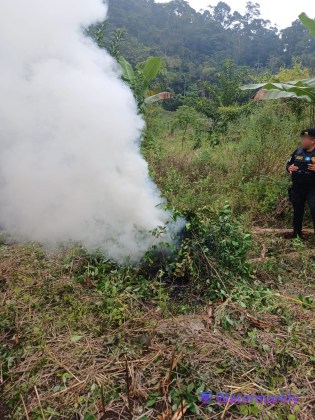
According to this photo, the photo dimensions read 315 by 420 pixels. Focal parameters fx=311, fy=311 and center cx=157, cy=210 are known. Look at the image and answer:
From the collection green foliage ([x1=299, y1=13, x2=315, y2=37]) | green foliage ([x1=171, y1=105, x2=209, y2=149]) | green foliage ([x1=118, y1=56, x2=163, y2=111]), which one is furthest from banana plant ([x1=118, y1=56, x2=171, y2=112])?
green foliage ([x1=299, y1=13, x2=315, y2=37])

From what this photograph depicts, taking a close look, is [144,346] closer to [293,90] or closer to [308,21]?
[293,90]

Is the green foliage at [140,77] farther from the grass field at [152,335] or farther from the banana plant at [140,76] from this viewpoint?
the grass field at [152,335]

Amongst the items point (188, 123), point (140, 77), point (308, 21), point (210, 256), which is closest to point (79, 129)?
point (210, 256)

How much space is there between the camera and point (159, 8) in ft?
186

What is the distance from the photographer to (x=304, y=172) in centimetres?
422

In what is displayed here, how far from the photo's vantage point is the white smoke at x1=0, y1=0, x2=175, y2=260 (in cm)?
355

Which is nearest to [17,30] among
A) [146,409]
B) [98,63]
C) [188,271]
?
[98,63]

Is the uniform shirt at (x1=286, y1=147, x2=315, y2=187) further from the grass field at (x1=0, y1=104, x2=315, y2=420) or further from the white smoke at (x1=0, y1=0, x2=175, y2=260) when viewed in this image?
the white smoke at (x1=0, y1=0, x2=175, y2=260)

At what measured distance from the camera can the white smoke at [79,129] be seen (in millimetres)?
3547

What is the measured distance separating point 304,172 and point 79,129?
3007mm

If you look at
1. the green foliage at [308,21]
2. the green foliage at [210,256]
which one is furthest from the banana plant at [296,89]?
the green foliage at [210,256]

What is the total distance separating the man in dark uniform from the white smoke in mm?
2062

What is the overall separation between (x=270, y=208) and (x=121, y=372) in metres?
4.09

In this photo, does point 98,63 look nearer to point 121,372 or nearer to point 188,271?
point 188,271
